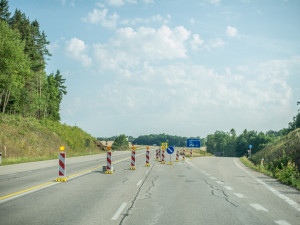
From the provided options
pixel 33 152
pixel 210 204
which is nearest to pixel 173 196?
pixel 210 204

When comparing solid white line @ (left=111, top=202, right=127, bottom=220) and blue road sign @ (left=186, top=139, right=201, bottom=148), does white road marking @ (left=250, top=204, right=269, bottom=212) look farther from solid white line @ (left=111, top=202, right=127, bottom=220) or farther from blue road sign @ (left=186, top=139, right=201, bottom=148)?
blue road sign @ (left=186, top=139, right=201, bottom=148)

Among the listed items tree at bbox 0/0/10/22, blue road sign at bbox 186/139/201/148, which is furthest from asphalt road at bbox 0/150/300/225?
tree at bbox 0/0/10/22

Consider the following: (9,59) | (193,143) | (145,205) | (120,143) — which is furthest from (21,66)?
(120,143)

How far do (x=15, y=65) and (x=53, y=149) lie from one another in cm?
1237

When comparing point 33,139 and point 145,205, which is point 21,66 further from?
point 145,205

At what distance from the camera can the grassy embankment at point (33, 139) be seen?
3064 cm

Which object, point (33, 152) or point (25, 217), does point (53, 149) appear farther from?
point (25, 217)

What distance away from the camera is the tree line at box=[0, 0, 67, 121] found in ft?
129

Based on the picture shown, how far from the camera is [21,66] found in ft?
135

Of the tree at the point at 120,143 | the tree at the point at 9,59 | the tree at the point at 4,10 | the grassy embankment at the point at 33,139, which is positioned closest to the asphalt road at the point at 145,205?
the grassy embankment at the point at 33,139

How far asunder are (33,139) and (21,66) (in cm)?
1078

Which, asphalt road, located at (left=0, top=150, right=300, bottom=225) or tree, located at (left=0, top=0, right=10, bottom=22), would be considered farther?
tree, located at (left=0, top=0, right=10, bottom=22)

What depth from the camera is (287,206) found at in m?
8.27

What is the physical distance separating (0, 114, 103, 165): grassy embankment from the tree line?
5.81 m
